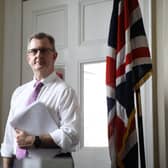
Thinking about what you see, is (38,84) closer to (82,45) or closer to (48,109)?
(48,109)

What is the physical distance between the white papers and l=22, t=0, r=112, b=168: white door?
0.66 metres

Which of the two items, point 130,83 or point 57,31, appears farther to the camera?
point 57,31

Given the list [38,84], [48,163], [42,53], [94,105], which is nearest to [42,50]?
[42,53]

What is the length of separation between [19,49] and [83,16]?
0.55 m

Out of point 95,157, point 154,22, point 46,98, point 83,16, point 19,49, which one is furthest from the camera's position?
point 19,49

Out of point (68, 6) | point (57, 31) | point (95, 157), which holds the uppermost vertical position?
point (68, 6)

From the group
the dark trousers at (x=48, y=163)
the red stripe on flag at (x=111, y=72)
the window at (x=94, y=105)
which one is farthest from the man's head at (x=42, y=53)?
the window at (x=94, y=105)

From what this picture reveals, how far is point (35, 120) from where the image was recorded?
157 cm

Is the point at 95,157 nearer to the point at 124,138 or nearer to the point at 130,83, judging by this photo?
the point at 124,138

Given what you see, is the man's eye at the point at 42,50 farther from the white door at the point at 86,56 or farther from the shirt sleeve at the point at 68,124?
the white door at the point at 86,56

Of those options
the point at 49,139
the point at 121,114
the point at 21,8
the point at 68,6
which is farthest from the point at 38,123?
the point at 21,8

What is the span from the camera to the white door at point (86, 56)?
7.20ft

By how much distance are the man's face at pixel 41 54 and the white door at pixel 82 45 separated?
22.3 inches

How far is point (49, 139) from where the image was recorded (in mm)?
1520
